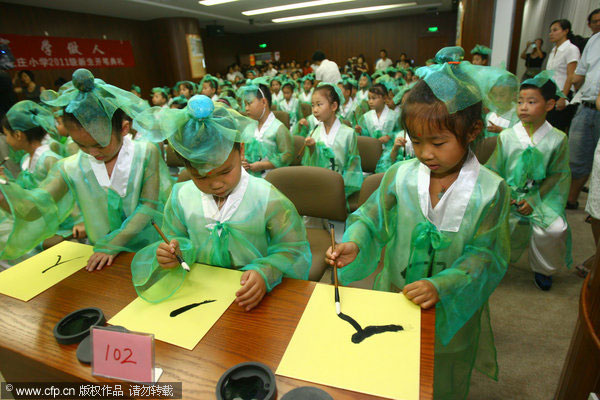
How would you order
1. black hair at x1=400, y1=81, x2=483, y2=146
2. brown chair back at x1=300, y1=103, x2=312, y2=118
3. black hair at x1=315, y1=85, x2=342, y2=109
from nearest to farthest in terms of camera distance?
black hair at x1=400, y1=81, x2=483, y2=146
black hair at x1=315, y1=85, x2=342, y2=109
brown chair back at x1=300, y1=103, x2=312, y2=118

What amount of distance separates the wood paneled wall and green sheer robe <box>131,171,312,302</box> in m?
13.4

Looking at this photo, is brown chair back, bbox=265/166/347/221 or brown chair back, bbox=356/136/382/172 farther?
brown chair back, bbox=356/136/382/172

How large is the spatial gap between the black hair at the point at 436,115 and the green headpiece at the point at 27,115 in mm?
2175

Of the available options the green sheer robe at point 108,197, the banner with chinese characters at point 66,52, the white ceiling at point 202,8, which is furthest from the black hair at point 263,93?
the banner with chinese characters at point 66,52

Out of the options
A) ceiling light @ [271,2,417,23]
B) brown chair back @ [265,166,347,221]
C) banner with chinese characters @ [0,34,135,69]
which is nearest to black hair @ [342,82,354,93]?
brown chair back @ [265,166,347,221]

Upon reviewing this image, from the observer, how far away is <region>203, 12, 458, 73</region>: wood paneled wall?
12992 mm

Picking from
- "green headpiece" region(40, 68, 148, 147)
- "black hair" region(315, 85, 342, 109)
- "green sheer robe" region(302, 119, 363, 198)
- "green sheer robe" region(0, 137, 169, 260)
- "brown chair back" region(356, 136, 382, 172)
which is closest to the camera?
"green headpiece" region(40, 68, 148, 147)

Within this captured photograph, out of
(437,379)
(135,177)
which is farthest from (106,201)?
(437,379)

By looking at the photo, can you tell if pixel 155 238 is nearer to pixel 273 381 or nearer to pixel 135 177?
pixel 135 177

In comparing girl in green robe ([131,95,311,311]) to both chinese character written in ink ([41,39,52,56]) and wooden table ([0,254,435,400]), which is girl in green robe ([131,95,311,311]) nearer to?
wooden table ([0,254,435,400])

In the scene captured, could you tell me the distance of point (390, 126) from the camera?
375cm

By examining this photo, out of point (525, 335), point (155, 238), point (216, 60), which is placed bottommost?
point (525, 335)

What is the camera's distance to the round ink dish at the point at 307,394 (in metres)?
0.63

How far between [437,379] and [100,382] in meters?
1.12
